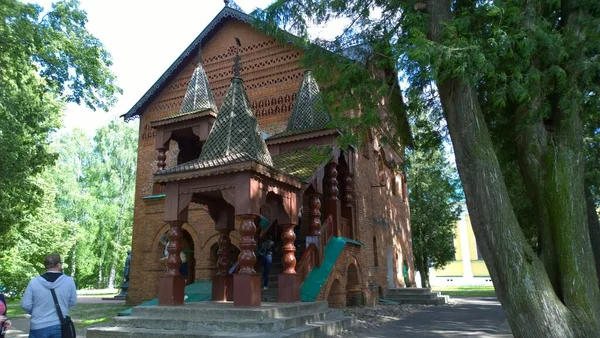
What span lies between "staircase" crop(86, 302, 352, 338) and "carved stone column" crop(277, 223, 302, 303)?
57cm

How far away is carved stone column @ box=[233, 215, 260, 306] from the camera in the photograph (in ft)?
24.7

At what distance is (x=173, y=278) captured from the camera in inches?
320

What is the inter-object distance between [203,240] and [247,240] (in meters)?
7.46

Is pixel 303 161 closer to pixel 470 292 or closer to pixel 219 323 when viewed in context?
pixel 219 323

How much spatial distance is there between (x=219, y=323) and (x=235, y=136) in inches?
138

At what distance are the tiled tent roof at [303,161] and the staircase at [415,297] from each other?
7738 millimetres

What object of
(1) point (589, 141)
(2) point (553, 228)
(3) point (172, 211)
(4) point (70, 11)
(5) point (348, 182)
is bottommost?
(2) point (553, 228)

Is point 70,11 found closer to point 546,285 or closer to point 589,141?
point 546,285

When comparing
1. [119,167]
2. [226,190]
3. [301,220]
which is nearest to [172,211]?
[226,190]

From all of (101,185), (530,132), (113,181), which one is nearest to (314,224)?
(530,132)

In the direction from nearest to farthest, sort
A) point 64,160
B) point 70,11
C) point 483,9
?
point 483,9 < point 70,11 < point 64,160

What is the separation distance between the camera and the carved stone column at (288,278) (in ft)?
28.8

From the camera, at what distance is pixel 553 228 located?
6246 millimetres

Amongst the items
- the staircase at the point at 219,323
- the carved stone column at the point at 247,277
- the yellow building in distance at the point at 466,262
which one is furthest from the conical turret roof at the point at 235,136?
the yellow building in distance at the point at 466,262
